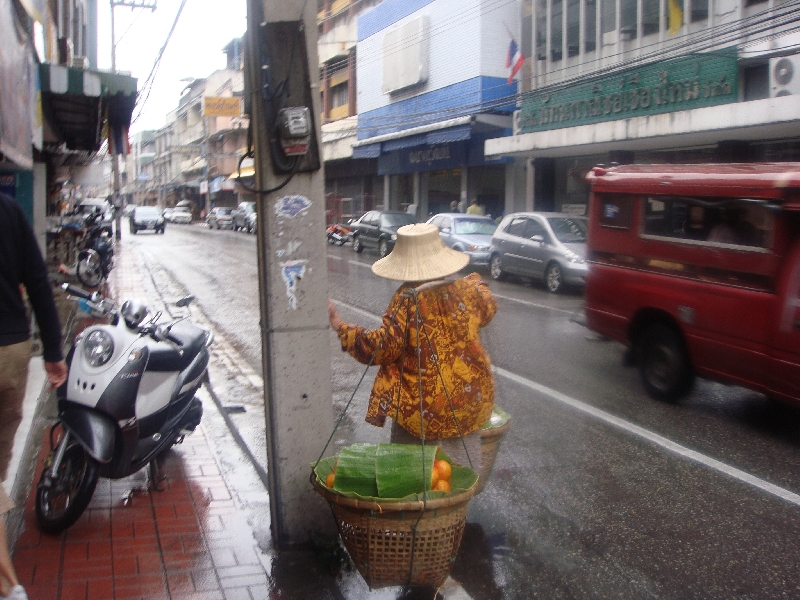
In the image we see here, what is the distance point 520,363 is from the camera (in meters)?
9.18

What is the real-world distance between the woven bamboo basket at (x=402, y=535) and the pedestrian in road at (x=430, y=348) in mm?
578

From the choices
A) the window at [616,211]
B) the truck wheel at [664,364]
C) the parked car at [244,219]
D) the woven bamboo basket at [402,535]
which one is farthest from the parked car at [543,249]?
the parked car at [244,219]

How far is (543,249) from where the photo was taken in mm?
16156

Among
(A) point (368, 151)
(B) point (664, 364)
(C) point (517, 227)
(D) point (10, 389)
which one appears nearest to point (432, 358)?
(D) point (10, 389)

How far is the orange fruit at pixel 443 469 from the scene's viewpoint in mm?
3573

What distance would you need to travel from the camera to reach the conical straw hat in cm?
391

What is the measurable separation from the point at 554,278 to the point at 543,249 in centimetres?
69

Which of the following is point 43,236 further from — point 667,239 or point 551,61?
point 551,61

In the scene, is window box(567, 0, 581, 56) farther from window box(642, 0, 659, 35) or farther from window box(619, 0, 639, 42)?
window box(642, 0, 659, 35)

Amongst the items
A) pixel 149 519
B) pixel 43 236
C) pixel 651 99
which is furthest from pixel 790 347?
pixel 651 99

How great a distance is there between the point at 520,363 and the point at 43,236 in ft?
25.0

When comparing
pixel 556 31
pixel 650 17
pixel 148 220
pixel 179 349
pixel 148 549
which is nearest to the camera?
pixel 148 549

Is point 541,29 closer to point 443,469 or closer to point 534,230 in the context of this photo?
point 534,230

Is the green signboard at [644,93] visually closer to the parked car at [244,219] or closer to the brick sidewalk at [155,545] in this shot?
the brick sidewalk at [155,545]
